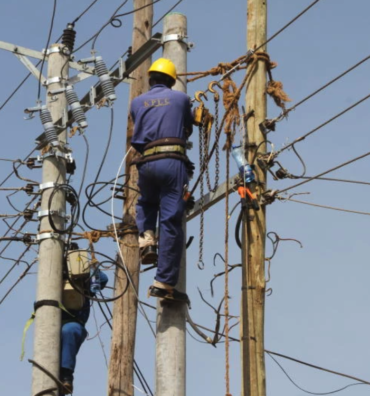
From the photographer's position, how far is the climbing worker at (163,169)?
28.7ft

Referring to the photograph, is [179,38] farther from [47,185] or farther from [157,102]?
[47,185]

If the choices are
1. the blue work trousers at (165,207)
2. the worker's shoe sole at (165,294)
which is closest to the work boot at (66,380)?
the blue work trousers at (165,207)

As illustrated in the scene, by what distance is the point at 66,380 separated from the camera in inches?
419

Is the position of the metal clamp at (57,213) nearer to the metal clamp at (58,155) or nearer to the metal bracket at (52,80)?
the metal clamp at (58,155)

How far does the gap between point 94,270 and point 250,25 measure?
2.79 m

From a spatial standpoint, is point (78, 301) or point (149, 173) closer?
point (149, 173)

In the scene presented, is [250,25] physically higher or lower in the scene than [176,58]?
higher

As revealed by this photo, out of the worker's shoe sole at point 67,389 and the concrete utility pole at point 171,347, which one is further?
the worker's shoe sole at point 67,389

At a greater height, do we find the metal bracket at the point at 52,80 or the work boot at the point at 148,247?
the metal bracket at the point at 52,80

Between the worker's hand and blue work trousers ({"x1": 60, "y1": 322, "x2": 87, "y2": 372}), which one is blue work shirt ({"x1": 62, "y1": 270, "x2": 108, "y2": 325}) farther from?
the worker's hand

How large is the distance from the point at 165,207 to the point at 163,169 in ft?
0.98

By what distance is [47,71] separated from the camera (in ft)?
37.7

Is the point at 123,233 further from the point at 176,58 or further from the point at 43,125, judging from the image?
the point at 176,58

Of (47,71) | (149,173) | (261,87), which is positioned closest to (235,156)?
(261,87)
